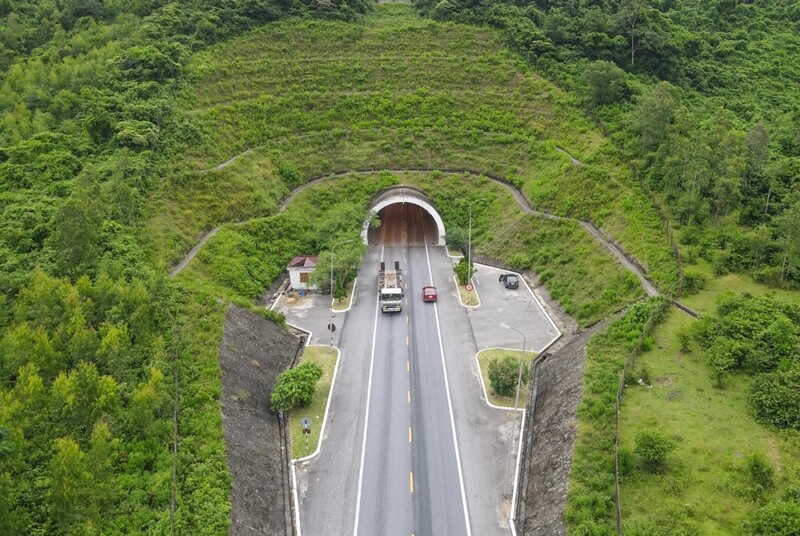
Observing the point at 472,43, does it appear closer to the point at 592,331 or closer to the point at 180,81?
the point at 180,81

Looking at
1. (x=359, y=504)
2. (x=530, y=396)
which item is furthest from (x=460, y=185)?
(x=359, y=504)

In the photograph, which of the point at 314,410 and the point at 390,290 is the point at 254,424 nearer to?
the point at 314,410

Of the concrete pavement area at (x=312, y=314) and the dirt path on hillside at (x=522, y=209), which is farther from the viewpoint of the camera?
the concrete pavement area at (x=312, y=314)

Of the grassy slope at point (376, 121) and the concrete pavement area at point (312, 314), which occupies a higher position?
the grassy slope at point (376, 121)

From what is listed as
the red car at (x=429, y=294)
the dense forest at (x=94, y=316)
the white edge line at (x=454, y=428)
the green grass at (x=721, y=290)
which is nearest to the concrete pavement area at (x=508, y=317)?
the white edge line at (x=454, y=428)

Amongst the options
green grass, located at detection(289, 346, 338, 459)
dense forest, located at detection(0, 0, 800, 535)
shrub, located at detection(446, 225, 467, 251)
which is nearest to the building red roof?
dense forest, located at detection(0, 0, 800, 535)

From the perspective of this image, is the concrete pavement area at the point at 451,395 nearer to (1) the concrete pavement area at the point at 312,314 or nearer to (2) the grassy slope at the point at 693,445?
(1) the concrete pavement area at the point at 312,314
